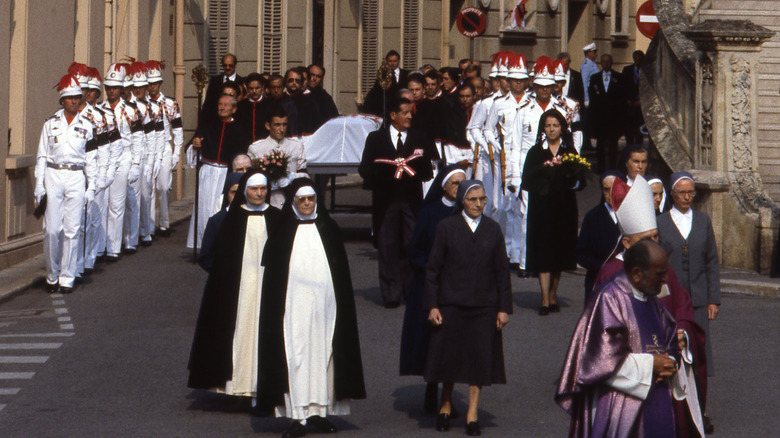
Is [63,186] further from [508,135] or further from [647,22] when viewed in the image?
[647,22]

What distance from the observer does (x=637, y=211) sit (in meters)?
7.54

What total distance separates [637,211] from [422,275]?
3.35m

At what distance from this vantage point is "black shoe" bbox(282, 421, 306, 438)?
9.66 meters

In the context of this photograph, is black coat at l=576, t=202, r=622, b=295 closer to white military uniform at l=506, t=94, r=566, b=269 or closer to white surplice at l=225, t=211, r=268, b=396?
white surplice at l=225, t=211, r=268, b=396

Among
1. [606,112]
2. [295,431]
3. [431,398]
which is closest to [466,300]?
[431,398]

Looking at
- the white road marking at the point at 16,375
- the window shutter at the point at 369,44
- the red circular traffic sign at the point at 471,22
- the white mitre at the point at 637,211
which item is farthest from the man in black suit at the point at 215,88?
the white mitre at the point at 637,211

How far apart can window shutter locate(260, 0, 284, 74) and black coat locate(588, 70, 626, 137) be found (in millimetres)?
5902

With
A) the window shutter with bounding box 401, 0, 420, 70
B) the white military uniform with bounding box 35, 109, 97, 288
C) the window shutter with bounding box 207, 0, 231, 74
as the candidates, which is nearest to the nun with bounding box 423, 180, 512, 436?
Answer: the white military uniform with bounding box 35, 109, 97, 288

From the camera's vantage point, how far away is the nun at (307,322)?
9.82 m

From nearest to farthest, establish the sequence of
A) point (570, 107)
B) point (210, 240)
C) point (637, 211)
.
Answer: point (637, 211), point (210, 240), point (570, 107)

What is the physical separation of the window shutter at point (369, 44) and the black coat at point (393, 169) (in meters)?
17.7

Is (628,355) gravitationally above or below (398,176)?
below

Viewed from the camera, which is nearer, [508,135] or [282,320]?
[282,320]

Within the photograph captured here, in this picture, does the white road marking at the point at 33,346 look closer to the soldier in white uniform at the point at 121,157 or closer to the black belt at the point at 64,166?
the black belt at the point at 64,166
